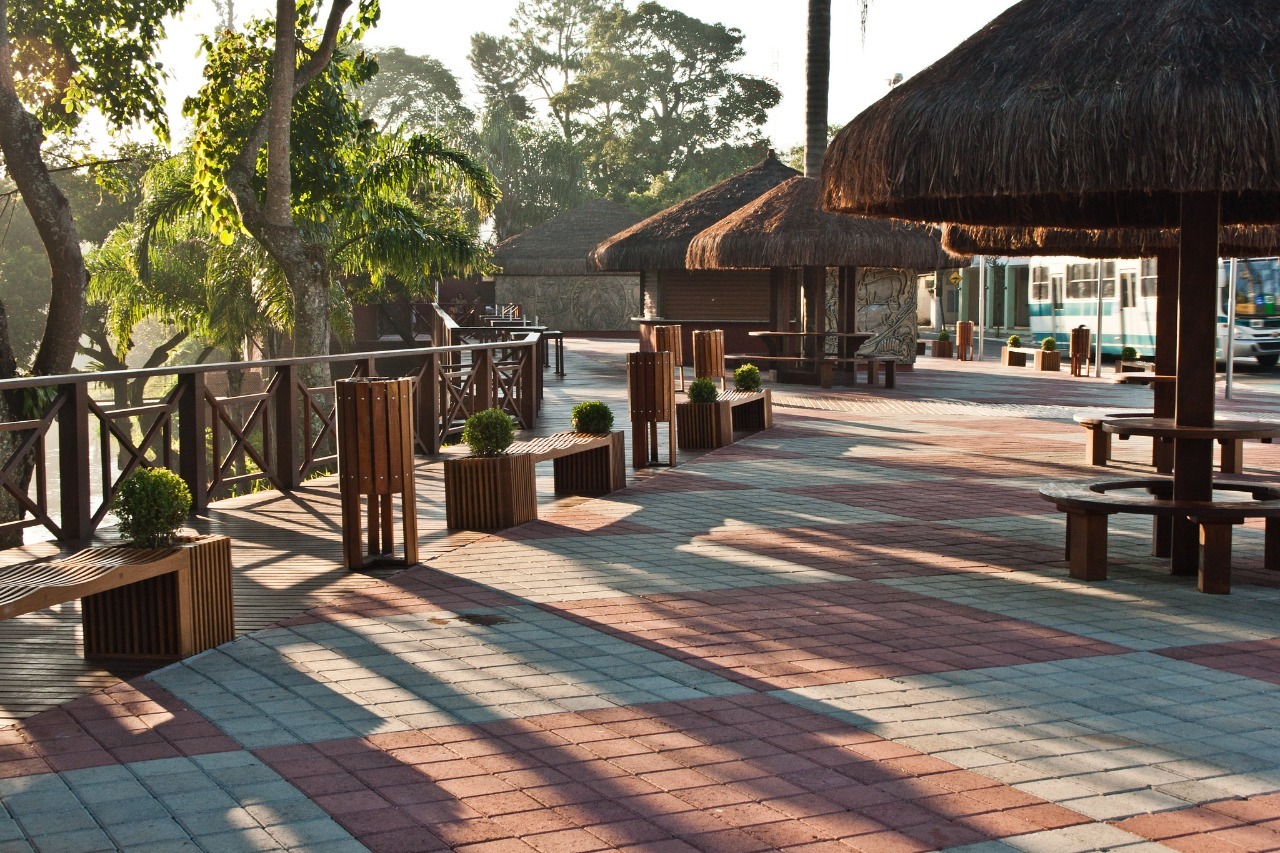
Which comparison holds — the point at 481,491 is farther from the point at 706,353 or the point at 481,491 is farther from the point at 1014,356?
the point at 1014,356

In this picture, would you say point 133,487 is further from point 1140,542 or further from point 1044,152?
point 1140,542

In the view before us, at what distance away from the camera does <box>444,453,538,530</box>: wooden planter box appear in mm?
8516

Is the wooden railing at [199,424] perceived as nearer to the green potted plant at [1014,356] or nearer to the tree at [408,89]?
the green potted plant at [1014,356]

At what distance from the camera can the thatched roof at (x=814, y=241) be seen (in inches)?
879

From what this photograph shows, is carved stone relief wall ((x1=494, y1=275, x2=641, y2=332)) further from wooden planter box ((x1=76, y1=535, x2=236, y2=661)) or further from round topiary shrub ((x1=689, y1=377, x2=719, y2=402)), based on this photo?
wooden planter box ((x1=76, y1=535, x2=236, y2=661))

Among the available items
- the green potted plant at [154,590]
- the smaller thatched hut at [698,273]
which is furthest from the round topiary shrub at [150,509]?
the smaller thatched hut at [698,273]

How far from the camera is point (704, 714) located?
4770 mm

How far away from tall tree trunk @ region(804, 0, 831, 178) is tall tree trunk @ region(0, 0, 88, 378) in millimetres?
14830

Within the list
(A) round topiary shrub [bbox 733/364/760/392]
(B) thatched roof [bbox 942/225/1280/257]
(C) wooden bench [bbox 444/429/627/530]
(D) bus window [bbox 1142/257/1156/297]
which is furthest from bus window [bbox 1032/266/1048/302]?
(C) wooden bench [bbox 444/429/627/530]

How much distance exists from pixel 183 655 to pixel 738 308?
76.3 ft

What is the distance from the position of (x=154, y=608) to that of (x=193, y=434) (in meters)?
3.66

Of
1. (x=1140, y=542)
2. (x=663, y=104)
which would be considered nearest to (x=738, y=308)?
(x=1140, y=542)

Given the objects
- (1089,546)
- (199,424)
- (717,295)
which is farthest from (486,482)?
(717,295)

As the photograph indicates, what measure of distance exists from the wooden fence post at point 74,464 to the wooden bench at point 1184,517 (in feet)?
17.8
